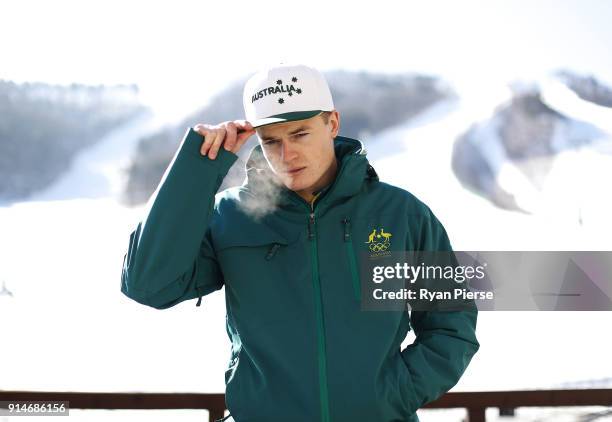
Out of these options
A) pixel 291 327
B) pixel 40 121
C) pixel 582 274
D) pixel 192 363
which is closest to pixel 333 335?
pixel 291 327

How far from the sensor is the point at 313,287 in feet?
4.66

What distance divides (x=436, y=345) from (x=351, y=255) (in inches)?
12.1

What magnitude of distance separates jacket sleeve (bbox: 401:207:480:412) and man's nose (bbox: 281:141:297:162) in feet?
1.13

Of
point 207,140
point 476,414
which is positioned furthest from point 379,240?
point 476,414

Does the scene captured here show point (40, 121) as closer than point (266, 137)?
No

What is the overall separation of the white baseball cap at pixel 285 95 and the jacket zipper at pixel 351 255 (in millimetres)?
263

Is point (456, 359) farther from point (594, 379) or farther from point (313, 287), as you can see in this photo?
point (594, 379)

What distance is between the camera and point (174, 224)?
1359 mm

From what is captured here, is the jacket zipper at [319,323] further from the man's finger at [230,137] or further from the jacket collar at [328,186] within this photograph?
the man's finger at [230,137]

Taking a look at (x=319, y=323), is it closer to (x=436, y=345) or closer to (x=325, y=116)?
(x=436, y=345)

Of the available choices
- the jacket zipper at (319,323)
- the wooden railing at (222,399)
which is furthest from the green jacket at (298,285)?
the wooden railing at (222,399)

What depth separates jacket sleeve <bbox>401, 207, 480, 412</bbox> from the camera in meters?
1.49

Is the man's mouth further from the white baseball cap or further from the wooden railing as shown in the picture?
the wooden railing

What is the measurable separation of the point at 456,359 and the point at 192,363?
5506 millimetres
